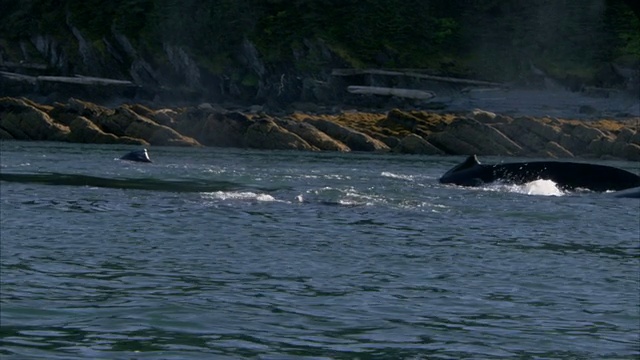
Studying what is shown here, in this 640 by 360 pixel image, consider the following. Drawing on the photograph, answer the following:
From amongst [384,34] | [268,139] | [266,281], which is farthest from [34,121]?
[266,281]

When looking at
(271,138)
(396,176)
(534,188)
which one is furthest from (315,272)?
(271,138)

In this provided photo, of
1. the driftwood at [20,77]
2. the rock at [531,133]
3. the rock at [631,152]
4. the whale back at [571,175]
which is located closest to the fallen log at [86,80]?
the driftwood at [20,77]

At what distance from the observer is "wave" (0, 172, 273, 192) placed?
90.0ft

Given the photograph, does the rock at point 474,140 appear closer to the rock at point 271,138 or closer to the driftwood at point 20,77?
the rock at point 271,138

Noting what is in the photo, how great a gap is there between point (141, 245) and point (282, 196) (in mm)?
8429

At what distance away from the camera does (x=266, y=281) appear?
13984mm

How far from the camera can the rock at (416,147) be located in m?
47.5

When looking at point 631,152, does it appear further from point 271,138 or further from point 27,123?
point 27,123

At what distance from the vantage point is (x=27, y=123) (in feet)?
171

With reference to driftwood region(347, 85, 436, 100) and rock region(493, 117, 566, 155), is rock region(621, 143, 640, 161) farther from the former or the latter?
driftwood region(347, 85, 436, 100)

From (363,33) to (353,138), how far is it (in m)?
24.3

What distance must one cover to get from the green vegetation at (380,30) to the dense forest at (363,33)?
53 mm

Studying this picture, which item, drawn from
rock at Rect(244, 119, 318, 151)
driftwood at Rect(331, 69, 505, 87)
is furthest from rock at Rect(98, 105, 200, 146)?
driftwood at Rect(331, 69, 505, 87)

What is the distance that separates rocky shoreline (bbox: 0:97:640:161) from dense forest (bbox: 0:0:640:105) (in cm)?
1381
